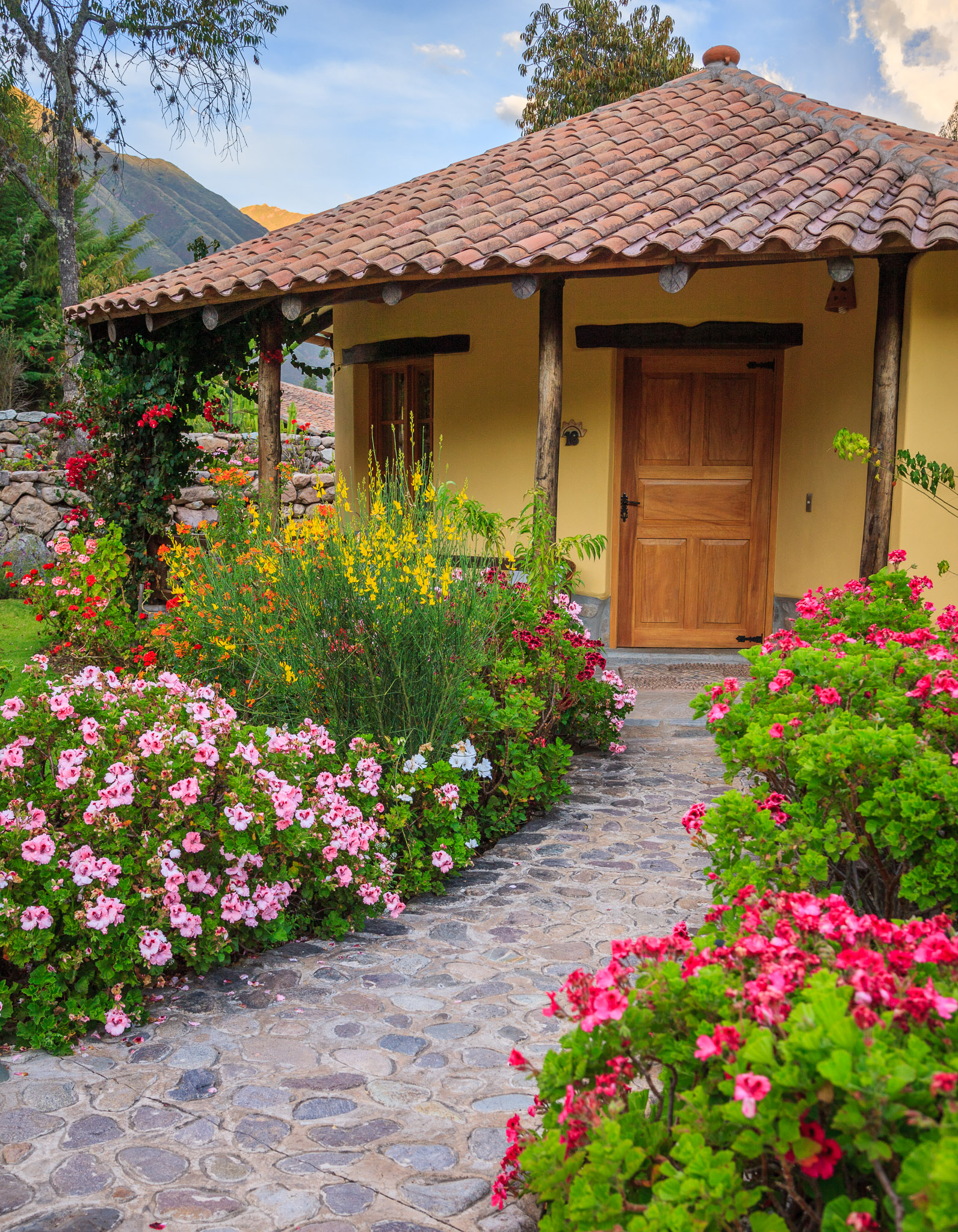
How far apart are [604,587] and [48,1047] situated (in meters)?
5.26

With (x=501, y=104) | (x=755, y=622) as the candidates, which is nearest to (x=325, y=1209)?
(x=755, y=622)

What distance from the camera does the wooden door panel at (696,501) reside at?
7320 millimetres

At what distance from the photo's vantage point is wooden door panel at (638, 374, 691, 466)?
726cm

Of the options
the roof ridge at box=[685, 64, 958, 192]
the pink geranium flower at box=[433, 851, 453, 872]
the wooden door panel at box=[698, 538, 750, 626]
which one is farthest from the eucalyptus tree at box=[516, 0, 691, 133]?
the pink geranium flower at box=[433, 851, 453, 872]

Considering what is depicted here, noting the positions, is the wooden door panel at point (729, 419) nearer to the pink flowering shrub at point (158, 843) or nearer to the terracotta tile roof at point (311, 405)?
the pink flowering shrub at point (158, 843)

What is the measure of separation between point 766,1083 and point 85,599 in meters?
6.39

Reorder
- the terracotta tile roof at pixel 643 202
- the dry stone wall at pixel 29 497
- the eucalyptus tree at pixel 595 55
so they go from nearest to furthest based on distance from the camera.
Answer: the terracotta tile roof at pixel 643 202 < the dry stone wall at pixel 29 497 < the eucalyptus tree at pixel 595 55

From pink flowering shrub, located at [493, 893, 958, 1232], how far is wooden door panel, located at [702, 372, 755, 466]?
6.05 meters

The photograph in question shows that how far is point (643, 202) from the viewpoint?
609 centimetres

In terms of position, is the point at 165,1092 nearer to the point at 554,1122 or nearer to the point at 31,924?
the point at 31,924

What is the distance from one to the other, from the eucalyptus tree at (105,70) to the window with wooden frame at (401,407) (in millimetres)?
7691

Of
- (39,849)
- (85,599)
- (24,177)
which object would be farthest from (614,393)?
(24,177)

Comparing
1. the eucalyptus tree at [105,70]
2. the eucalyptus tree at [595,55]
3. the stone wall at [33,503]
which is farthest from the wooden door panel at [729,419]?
the eucalyptus tree at [595,55]

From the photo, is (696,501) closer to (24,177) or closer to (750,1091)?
(750,1091)
